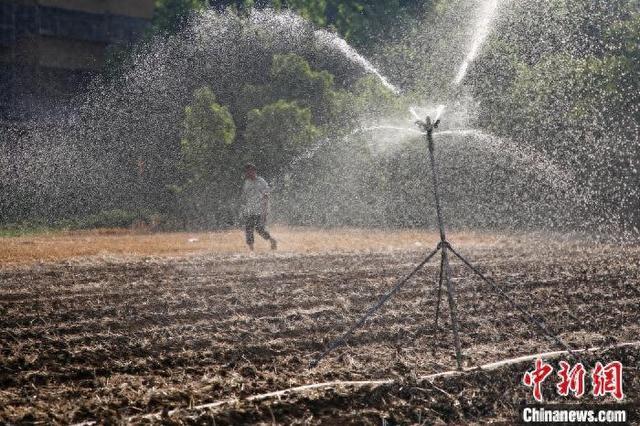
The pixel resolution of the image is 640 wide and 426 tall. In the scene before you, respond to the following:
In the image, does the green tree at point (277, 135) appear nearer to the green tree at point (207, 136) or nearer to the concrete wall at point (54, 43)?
the green tree at point (207, 136)

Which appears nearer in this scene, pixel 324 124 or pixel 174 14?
pixel 324 124

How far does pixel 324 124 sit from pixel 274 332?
14.6 metres

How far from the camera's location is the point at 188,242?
16.5m

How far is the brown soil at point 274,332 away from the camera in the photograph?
504cm

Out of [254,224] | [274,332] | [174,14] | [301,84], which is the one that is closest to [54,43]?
[174,14]

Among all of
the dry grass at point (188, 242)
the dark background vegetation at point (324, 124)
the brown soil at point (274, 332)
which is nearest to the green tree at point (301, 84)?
the dark background vegetation at point (324, 124)

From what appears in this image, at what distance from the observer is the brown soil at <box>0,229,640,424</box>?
5.04 metres

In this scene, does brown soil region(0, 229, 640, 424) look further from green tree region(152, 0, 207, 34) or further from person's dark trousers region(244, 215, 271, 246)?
green tree region(152, 0, 207, 34)

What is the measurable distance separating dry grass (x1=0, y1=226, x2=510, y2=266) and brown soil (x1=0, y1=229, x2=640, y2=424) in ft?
4.82

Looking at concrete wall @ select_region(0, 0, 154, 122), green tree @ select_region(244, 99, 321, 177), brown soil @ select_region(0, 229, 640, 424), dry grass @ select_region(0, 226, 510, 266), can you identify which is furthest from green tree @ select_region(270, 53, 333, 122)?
brown soil @ select_region(0, 229, 640, 424)

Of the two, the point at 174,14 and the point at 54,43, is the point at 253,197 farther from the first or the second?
the point at 54,43

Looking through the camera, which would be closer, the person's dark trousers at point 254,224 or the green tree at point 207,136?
the person's dark trousers at point 254,224

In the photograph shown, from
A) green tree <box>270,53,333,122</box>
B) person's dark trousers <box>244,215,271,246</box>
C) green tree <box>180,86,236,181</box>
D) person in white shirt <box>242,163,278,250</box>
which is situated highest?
green tree <box>270,53,333,122</box>

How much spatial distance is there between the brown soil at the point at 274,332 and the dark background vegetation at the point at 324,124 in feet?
23.7
